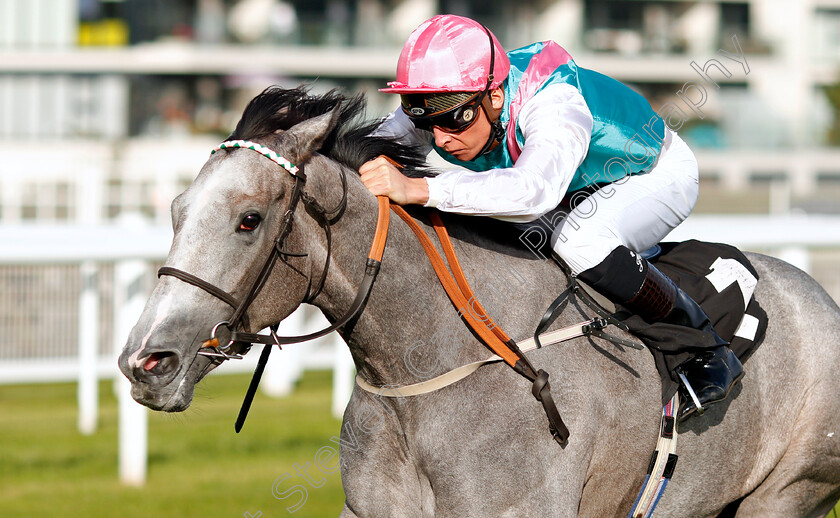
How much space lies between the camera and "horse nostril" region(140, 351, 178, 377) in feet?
7.78

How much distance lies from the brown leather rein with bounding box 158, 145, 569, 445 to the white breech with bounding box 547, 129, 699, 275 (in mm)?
338

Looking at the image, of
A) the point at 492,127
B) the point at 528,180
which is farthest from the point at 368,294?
the point at 492,127

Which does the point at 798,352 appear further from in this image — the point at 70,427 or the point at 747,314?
the point at 70,427

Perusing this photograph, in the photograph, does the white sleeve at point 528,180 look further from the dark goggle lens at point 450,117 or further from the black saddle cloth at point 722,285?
the black saddle cloth at point 722,285

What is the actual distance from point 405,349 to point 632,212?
83cm

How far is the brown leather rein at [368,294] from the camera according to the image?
2.50m

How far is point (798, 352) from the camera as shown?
11.5ft

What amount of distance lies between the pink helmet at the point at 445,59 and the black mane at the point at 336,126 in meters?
0.13

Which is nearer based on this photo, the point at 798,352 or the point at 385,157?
the point at 385,157

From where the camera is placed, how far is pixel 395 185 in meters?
2.72

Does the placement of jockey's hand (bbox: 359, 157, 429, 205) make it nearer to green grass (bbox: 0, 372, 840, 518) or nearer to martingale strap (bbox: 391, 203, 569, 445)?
martingale strap (bbox: 391, 203, 569, 445)

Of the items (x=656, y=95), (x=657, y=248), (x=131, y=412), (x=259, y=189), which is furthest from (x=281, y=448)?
(x=656, y=95)

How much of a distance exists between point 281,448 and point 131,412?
1.31 metres

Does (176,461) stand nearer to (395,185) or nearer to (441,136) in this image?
(441,136)
